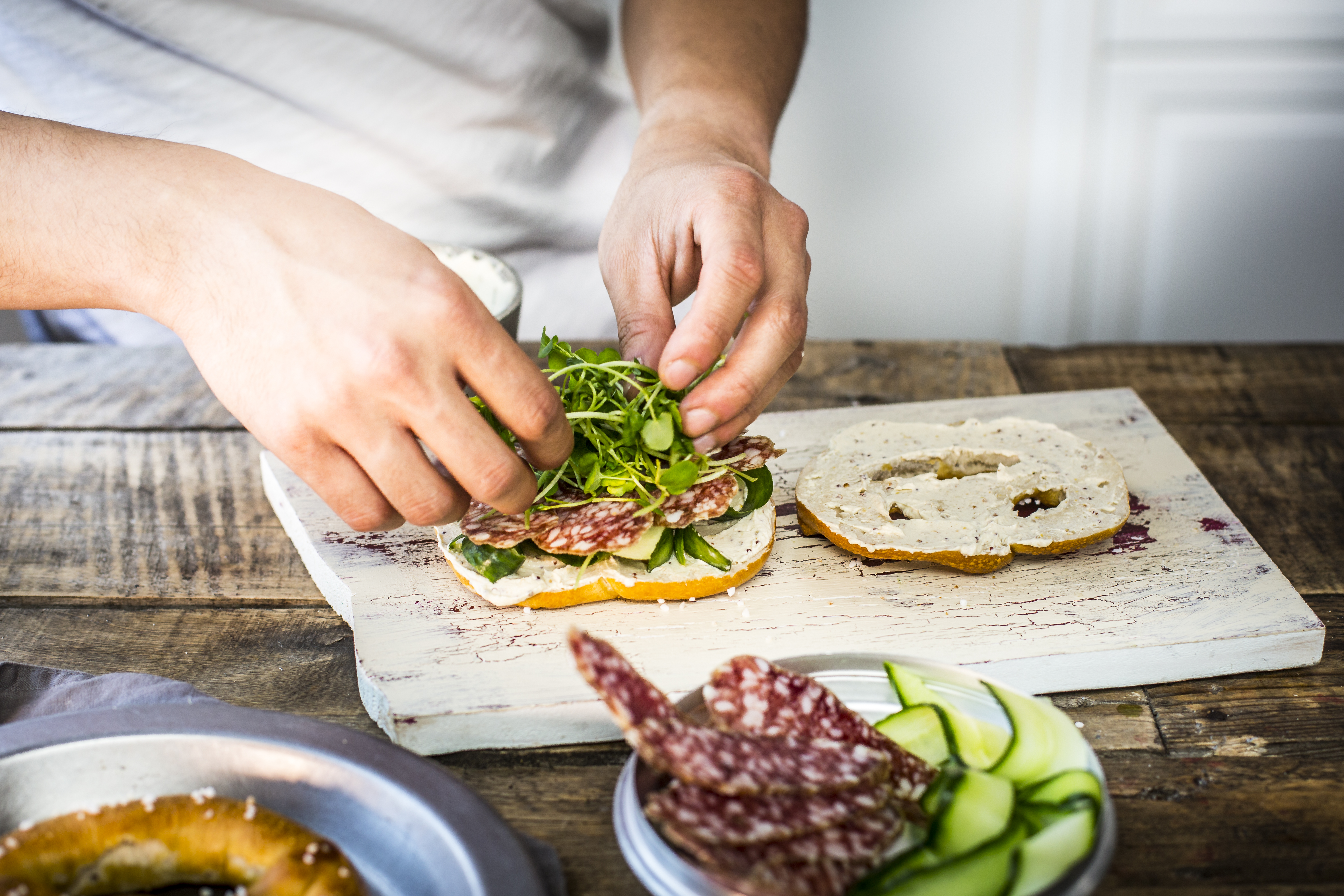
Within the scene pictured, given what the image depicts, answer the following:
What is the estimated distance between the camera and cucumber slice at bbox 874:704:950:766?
1.27 m

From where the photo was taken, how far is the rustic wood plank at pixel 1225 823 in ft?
4.08

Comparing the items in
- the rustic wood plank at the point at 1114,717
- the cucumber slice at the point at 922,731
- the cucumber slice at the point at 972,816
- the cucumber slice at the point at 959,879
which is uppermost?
the cucumber slice at the point at 959,879

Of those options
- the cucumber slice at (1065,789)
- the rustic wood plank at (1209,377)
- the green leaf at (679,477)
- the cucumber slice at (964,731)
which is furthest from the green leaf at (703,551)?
the rustic wood plank at (1209,377)

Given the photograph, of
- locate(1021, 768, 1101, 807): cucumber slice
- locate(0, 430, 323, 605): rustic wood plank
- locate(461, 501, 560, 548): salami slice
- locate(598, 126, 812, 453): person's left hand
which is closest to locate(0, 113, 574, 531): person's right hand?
locate(461, 501, 560, 548): salami slice

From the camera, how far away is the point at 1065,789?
1.12 m

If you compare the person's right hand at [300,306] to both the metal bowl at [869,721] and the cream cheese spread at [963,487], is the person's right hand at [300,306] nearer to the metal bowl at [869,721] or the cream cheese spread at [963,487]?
the metal bowl at [869,721]

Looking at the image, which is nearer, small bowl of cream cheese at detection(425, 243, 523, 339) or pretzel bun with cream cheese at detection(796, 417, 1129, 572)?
pretzel bun with cream cheese at detection(796, 417, 1129, 572)

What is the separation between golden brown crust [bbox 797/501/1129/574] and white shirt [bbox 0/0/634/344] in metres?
1.58

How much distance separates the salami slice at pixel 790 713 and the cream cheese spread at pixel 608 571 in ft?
1.72

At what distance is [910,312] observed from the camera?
4969 millimetres

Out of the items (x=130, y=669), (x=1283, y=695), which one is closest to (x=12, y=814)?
(x=130, y=669)

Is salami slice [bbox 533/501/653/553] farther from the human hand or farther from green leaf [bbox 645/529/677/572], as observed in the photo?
the human hand

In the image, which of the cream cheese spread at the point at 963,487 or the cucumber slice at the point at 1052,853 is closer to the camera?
the cucumber slice at the point at 1052,853

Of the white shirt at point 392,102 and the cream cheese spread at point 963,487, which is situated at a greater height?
the white shirt at point 392,102
